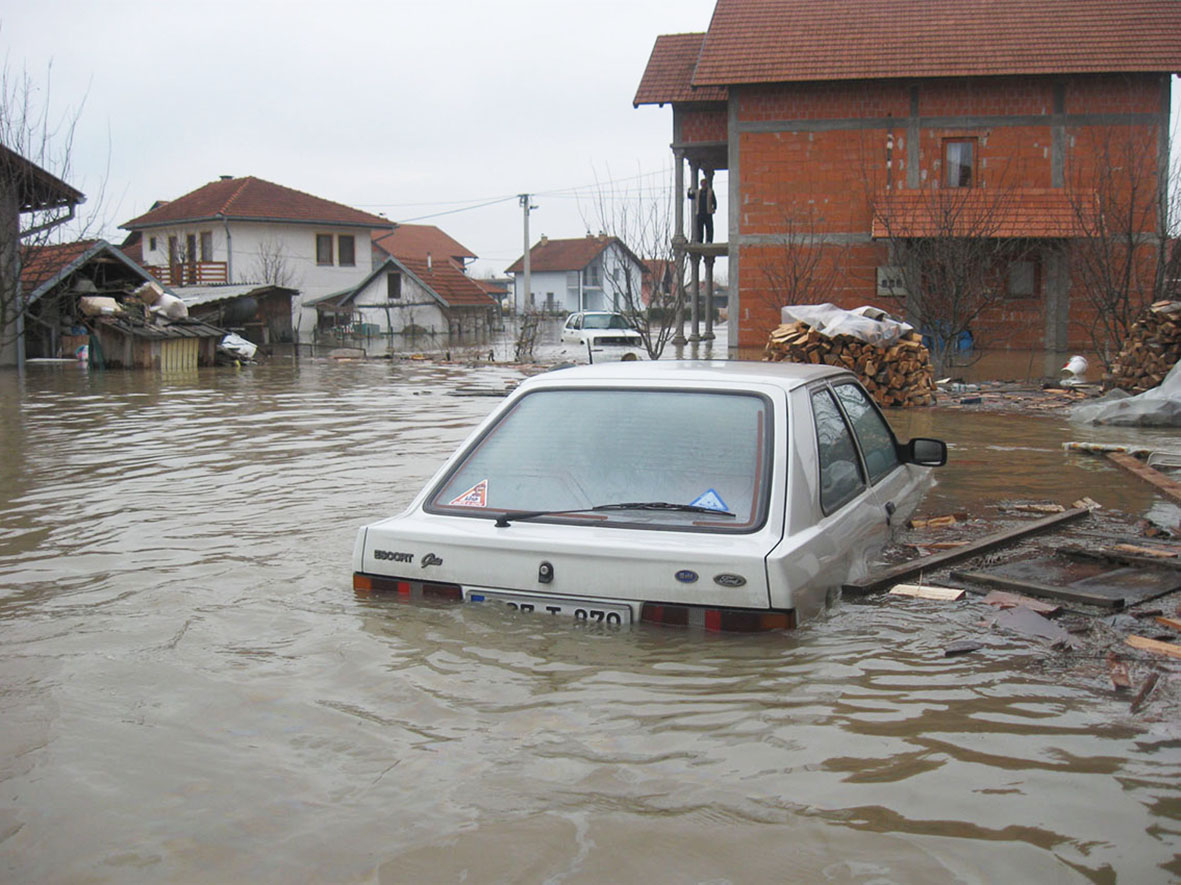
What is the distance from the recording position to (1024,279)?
98.3 feet

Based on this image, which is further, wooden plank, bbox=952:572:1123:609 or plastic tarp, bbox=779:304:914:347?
plastic tarp, bbox=779:304:914:347

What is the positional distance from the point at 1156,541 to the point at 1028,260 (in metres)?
24.7

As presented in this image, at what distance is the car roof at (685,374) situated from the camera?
198 inches

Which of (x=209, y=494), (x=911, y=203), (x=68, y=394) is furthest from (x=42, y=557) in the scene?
(x=911, y=203)

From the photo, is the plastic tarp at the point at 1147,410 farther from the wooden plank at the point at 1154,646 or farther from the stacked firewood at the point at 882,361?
the wooden plank at the point at 1154,646

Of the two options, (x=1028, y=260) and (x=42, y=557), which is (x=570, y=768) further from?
(x=1028, y=260)

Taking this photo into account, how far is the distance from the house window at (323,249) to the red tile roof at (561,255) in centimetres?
3163

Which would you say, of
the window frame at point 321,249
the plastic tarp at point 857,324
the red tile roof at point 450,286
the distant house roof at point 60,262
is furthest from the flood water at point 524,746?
the window frame at point 321,249

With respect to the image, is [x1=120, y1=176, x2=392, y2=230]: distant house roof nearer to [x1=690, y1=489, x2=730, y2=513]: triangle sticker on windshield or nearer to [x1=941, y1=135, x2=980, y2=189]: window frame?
[x1=941, y1=135, x2=980, y2=189]: window frame

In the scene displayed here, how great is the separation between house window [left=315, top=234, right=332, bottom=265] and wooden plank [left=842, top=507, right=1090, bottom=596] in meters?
60.1

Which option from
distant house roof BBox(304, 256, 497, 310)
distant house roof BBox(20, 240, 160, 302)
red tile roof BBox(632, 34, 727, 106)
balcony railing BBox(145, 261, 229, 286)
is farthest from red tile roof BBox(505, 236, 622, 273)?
distant house roof BBox(20, 240, 160, 302)

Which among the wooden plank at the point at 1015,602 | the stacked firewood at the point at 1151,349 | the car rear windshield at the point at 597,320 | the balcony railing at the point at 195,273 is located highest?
the balcony railing at the point at 195,273

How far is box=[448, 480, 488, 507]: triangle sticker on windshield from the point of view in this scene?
485cm

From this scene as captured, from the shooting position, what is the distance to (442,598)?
4.69 metres
